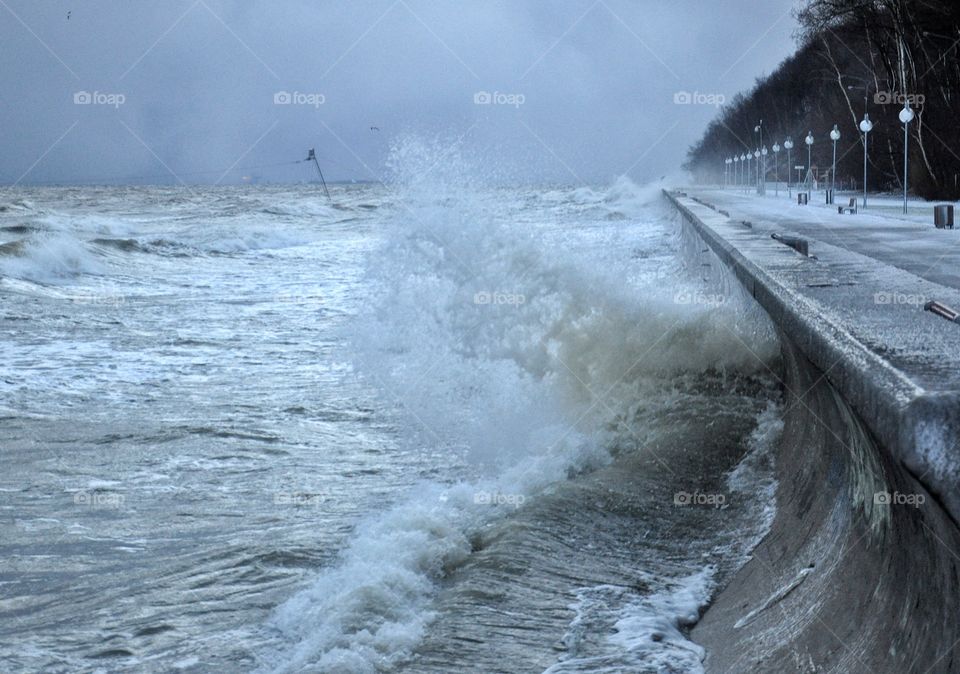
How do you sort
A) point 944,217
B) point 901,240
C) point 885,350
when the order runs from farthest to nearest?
point 944,217 → point 901,240 → point 885,350

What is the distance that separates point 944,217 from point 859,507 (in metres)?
18.0

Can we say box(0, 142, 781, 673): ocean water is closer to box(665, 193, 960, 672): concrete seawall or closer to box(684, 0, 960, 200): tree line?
box(665, 193, 960, 672): concrete seawall

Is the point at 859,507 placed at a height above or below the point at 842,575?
above

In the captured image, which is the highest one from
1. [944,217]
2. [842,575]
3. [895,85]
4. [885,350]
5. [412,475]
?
[895,85]

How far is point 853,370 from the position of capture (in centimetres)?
297

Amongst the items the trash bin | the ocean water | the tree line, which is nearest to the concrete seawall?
the ocean water

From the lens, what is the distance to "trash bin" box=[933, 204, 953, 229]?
64.6 ft

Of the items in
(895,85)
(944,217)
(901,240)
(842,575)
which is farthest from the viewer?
(895,85)

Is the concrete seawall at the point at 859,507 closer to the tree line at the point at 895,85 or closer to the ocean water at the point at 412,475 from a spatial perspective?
the ocean water at the point at 412,475

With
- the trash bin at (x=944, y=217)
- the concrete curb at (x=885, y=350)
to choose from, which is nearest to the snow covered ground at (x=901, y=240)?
the trash bin at (x=944, y=217)

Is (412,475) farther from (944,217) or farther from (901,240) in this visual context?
(944,217)

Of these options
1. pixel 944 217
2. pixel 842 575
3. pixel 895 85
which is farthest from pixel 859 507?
pixel 895 85

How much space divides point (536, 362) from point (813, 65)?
92852 millimetres

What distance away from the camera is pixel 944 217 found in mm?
19781
